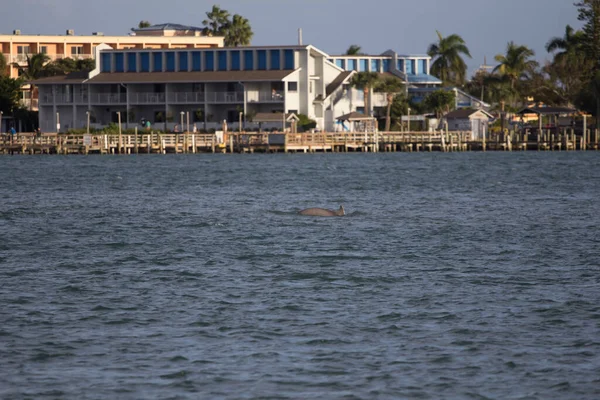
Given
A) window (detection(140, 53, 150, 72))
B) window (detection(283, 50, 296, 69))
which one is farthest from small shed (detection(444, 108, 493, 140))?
window (detection(140, 53, 150, 72))

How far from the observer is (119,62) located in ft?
324

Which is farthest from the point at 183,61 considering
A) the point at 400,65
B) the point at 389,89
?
the point at 400,65

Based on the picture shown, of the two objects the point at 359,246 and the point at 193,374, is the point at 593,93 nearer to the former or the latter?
the point at 359,246

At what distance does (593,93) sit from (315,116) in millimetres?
24777

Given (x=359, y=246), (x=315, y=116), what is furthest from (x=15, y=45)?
(x=359, y=246)

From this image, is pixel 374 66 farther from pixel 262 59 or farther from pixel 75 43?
pixel 75 43

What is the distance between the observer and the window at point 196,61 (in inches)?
3812

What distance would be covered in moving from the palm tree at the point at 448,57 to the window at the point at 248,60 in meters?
33.4

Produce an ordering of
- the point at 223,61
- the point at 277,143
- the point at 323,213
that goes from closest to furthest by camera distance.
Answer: the point at 323,213, the point at 277,143, the point at 223,61

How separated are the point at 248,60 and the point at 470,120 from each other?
20461 millimetres

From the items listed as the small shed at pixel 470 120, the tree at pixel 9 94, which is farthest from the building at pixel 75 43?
the small shed at pixel 470 120

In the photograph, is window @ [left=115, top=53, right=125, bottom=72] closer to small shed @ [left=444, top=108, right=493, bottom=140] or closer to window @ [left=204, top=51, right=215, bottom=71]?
window @ [left=204, top=51, right=215, bottom=71]

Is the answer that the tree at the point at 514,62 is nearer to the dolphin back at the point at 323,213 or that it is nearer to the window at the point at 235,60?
the window at the point at 235,60

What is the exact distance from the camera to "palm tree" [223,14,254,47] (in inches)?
4894
